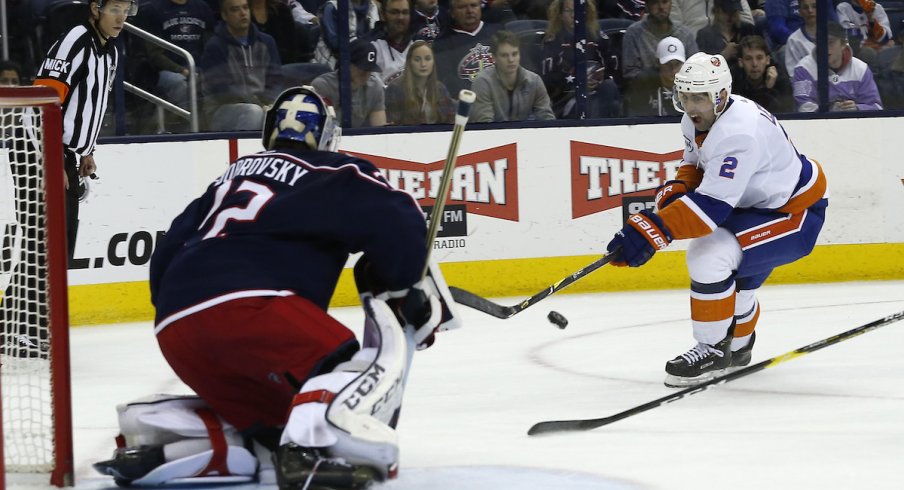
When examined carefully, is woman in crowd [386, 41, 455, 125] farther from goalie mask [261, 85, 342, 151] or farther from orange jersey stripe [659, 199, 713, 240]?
goalie mask [261, 85, 342, 151]

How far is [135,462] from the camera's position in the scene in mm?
2660

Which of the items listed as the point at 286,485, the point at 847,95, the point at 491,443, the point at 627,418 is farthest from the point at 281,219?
the point at 847,95

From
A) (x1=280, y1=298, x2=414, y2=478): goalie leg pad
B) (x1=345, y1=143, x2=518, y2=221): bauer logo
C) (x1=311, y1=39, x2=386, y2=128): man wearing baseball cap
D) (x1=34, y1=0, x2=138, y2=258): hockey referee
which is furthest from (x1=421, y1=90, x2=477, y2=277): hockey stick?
(x1=311, y1=39, x2=386, y2=128): man wearing baseball cap

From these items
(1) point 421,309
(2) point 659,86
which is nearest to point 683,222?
(1) point 421,309

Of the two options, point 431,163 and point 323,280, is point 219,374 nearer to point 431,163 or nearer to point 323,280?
point 323,280

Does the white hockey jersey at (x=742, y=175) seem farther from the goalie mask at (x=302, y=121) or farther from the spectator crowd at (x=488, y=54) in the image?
the spectator crowd at (x=488, y=54)

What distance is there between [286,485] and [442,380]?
176 centimetres

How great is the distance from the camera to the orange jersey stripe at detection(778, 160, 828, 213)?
13.3 feet

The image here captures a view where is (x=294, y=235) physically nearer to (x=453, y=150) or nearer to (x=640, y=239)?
(x=453, y=150)

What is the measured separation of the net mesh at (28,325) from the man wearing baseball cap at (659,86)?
10.5ft

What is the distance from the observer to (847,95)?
6.33 metres

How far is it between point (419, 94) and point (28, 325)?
10.1ft

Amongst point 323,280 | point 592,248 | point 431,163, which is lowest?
point 592,248

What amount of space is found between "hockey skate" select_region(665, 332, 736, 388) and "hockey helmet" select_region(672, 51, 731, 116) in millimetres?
673
